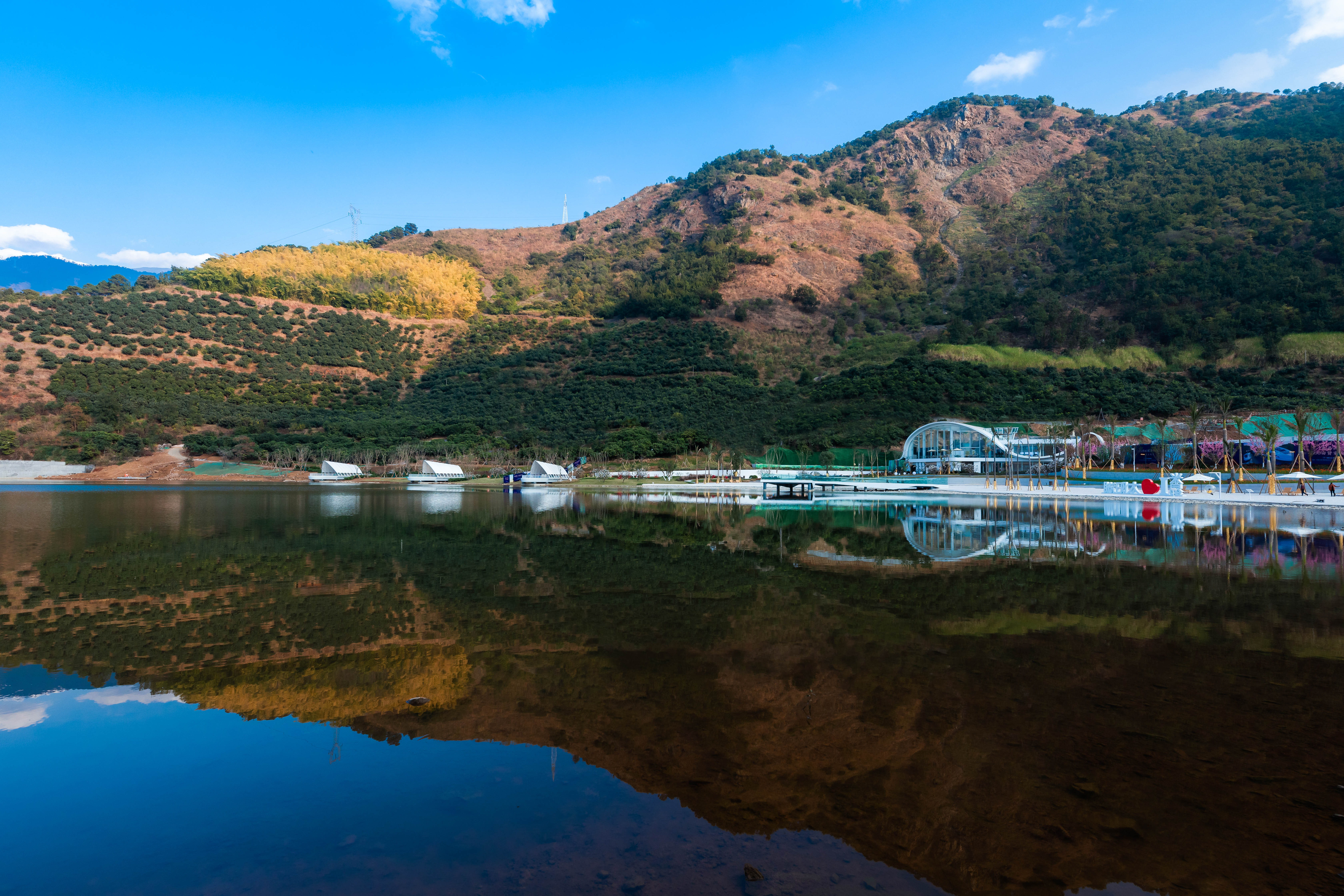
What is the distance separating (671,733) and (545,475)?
4594cm

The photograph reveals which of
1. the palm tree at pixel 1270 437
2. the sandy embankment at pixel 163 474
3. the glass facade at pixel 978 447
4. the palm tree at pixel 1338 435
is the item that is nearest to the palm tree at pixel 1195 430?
the palm tree at pixel 1270 437

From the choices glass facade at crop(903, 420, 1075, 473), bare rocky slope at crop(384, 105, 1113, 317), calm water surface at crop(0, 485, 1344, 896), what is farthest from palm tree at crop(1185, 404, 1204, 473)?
bare rocky slope at crop(384, 105, 1113, 317)

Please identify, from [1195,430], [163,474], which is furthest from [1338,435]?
[163,474]

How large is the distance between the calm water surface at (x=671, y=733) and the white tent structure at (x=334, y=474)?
41585 millimetres

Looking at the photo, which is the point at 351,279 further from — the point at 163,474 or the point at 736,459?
the point at 736,459

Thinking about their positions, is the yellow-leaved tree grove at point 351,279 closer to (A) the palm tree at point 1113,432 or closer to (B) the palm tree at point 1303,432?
(A) the palm tree at point 1113,432

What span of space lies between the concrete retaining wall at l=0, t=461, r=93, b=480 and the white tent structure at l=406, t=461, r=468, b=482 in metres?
22.2

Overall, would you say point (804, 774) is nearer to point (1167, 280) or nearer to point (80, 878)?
point (80, 878)

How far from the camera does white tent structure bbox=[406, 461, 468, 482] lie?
4956 centimetres

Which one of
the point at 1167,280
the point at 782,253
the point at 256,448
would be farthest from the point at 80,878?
the point at 782,253

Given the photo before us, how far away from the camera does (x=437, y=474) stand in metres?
49.9

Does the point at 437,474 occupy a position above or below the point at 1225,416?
below

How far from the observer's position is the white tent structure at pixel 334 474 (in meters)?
48.5

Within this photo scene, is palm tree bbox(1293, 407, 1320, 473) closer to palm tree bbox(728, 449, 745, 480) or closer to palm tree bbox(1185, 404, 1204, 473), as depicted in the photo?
palm tree bbox(1185, 404, 1204, 473)
